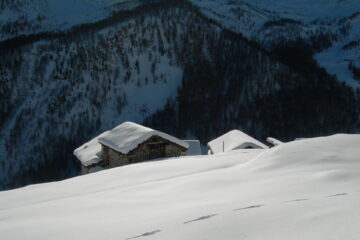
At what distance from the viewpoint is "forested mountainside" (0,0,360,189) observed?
67750 mm

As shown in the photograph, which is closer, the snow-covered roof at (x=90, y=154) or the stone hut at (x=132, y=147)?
the stone hut at (x=132, y=147)

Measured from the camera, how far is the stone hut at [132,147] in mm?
24812

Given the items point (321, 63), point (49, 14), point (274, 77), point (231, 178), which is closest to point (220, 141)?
point (231, 178)

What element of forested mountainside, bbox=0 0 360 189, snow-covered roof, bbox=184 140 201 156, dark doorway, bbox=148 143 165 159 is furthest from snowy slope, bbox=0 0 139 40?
dark doorway, bbox=148 143 165 159

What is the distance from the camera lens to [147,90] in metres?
80.7

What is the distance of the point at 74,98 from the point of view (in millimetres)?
76750

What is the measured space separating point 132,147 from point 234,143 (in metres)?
12.1

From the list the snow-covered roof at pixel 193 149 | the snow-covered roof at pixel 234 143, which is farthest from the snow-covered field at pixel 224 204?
the snow-covered roof at pixel 193 149

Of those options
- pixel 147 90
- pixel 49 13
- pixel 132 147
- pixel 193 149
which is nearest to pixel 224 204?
pixel 132 147

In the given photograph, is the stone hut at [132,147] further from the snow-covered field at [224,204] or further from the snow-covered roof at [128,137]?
the snow-covered field at [224,204]

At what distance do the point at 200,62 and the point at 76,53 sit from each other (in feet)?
111

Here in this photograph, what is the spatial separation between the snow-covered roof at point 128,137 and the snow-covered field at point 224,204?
14286 mm

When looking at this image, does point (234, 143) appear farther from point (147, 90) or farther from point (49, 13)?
point (49, 13)

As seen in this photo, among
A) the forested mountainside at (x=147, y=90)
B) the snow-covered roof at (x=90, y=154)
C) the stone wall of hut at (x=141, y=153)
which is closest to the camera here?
the stone wall of hut at (x=141, y=153)
